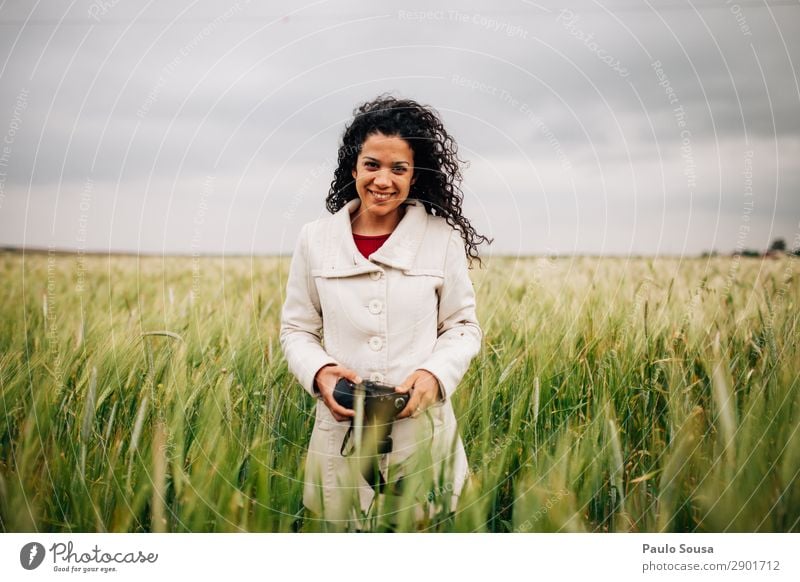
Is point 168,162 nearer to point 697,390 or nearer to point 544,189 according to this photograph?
point 544,189

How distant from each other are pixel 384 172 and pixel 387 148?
0.06 metres

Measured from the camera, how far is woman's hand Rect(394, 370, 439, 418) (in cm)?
162

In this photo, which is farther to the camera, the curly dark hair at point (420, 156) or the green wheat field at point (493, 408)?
the green wheat field at point (493, 408)

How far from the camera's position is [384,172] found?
1682mm

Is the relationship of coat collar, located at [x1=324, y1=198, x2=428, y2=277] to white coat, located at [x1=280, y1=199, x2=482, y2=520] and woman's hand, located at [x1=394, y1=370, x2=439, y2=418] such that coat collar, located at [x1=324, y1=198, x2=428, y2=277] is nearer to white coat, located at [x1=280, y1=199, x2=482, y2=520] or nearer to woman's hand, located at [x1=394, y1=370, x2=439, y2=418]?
white coat, located at [x1=280, y1=199, x2=482, y2=520]

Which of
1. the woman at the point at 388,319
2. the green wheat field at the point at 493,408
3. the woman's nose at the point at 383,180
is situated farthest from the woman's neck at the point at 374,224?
the green wheat field at the point at 493,408

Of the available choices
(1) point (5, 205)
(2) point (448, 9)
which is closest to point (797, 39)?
(2) point (448, 9)

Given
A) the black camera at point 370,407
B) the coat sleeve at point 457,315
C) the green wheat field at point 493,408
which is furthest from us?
the green wheat field at point 493,408

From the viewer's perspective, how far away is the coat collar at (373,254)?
1.68 m

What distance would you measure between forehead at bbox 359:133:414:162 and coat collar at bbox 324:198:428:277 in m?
0.14

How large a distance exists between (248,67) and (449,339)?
3.45 feet

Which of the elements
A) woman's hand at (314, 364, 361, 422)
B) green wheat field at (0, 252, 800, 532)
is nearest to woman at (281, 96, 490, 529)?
woman's hand at (314, 364, 361, 422)

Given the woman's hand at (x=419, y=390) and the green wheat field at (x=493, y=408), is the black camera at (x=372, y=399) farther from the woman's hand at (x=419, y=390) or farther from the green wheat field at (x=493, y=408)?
the green wheat field at (x=493, y=408)

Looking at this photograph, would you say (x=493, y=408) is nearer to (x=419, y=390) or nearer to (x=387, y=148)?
(x=419, y=390)
